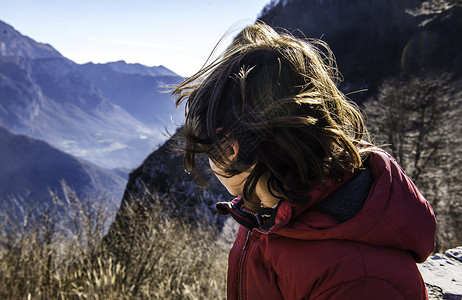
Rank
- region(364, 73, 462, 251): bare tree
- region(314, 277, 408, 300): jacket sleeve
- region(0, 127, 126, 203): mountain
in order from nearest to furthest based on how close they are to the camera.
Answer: region(314, 277, 408, 300): jacket sleeve < region(364, 73, 462, 251): bare tree < region(0, 127, 126, 203): mountain

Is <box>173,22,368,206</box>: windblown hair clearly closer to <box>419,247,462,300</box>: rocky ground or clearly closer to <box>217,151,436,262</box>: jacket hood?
<box>217,151,436,262</box>: jacket hood

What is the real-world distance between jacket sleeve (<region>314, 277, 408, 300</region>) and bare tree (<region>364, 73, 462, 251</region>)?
11199 millimetres

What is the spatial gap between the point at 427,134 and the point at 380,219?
13.6 meters

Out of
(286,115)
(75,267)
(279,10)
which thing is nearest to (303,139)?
(286,115)

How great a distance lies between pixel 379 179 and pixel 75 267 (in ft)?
11.0

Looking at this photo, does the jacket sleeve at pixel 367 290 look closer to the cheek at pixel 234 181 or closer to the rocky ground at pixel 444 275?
the cheek at pixel 234 181

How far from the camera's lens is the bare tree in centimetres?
1112

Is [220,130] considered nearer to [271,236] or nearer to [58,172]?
[271,236]

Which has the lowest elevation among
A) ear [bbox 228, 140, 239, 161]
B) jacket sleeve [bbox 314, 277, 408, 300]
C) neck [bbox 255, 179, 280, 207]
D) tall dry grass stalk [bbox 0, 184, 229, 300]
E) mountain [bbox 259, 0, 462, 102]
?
tall dry grass stalk [bbox 0, 184, 229, 300]

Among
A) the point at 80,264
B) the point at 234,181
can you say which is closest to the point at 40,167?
the point at 80,264

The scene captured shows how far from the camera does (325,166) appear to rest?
3.11 ft

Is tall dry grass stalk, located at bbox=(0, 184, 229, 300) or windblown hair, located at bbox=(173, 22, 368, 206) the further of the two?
tall dry grass stalk, located at bbox=(0, 184, 229, 300)

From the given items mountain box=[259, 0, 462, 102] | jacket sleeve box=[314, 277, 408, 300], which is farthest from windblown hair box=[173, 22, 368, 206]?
mountain box=[259, 0, 462, 102]

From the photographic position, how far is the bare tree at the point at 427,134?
36.5 feet
